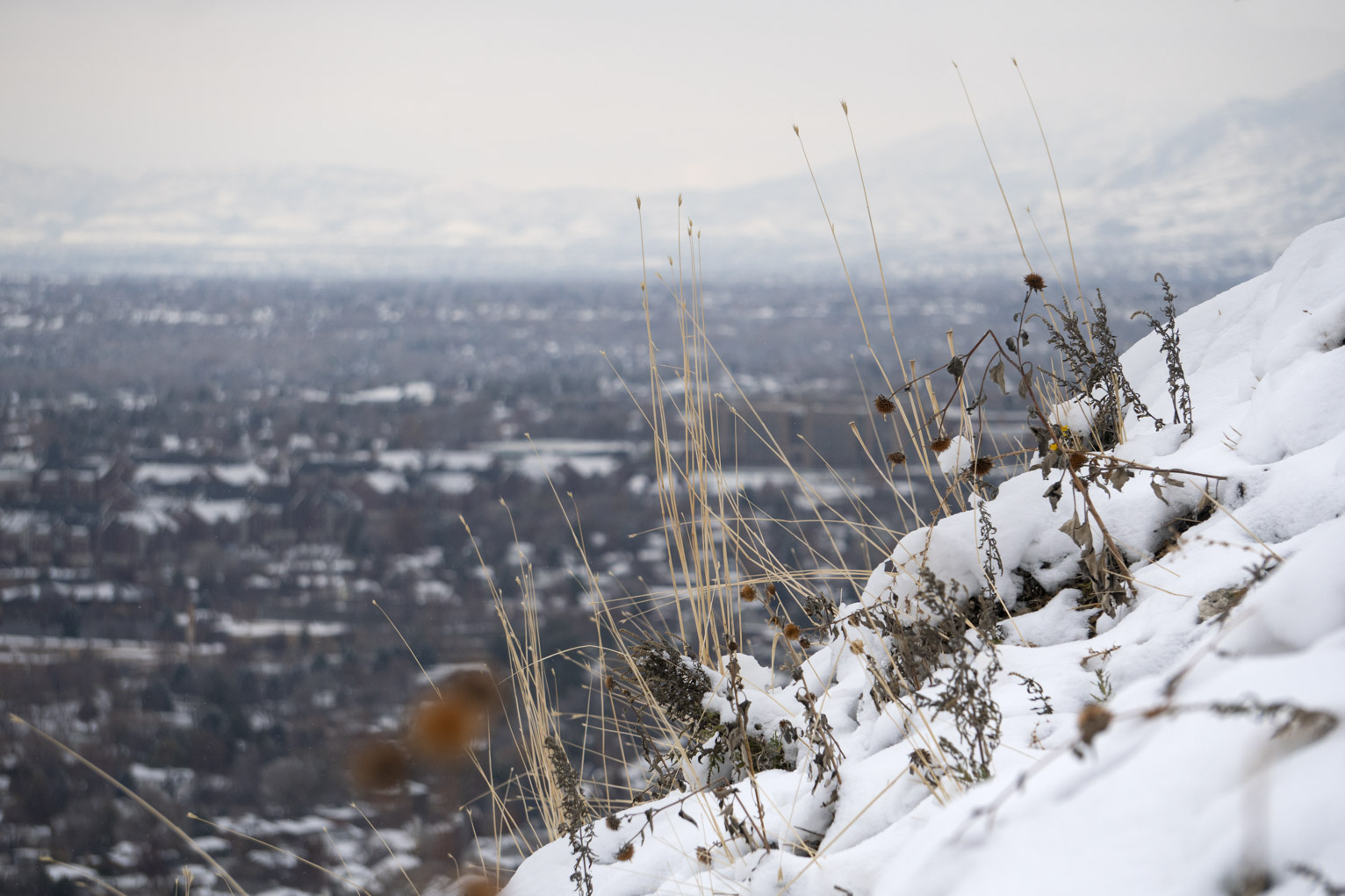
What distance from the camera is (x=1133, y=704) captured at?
0.60 metres

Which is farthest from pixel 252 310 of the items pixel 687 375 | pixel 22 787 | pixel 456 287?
pixel 687 375

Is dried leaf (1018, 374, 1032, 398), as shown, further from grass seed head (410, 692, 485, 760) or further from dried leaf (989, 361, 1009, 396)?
grass seed head (410, 692, 485, 760)

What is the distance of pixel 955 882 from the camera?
1.91 ft

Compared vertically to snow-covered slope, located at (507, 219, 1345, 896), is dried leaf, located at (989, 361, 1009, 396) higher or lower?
higher

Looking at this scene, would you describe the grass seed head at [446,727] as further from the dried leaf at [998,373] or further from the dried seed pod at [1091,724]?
→ the dried seed pod at [1091,724]

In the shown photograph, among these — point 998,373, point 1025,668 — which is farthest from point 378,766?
point 998,373

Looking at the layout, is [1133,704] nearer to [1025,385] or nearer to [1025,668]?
[1025,668]

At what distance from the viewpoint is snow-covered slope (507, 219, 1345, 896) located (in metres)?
0.51

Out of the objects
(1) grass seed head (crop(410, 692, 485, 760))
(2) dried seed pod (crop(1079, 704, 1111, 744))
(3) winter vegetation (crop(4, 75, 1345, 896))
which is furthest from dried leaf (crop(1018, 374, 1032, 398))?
(1) grass seed head (crop(410, 692, 485, 760))

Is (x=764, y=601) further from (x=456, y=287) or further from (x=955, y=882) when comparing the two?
(x=456, y=287)

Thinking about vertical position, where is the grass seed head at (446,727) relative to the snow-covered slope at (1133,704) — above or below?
below

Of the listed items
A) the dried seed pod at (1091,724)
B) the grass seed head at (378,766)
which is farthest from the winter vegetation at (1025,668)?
the grass seed head at (378,766)

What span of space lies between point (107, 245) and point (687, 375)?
186104 mm

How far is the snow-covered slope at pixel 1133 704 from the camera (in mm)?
508
